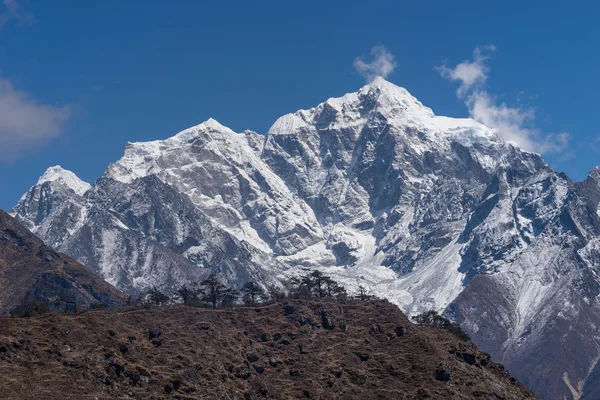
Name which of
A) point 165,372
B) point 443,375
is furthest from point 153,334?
point 443,375

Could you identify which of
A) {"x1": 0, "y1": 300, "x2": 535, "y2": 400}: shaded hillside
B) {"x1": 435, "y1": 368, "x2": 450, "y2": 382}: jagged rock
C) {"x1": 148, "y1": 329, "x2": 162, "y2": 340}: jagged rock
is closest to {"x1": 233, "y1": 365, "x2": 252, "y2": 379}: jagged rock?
{"x1": 0, "y1": 300, "x2": 535, "y2": 400}: shaded hillside

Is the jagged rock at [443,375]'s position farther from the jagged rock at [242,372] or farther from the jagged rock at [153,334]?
the jagged rock at [153,334]

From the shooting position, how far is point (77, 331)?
18212 centimetres

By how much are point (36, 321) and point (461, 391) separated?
80065 mm

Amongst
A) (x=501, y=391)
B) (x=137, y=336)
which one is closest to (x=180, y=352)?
(x=137, y=336)

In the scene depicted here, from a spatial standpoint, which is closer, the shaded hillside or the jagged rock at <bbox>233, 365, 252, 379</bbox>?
the shaded hillside

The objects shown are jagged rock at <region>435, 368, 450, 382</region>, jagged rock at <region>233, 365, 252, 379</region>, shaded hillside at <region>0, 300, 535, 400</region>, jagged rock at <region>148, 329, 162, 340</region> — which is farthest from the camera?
jagged rock at <region>148, 329, 162, 340</region>

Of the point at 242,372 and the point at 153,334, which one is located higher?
the point at 242,372

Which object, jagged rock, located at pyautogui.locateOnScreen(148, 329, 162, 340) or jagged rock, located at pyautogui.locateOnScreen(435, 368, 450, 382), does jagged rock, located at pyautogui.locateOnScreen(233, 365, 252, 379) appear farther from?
jagged rock, located at pyautogui.locateOnScreen(435, 368, 450, 382)

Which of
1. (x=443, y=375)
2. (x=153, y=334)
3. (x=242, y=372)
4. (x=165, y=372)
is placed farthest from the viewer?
(x=153, y=334)

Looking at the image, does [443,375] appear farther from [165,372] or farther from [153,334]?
[153,334]

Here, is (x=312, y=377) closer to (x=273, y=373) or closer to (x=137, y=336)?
(x=273, y=373)

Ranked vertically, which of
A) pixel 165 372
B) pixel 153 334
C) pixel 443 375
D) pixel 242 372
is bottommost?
pixel 165 372

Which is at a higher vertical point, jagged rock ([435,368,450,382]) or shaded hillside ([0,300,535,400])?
jagged rock ([435,368,450,382])
